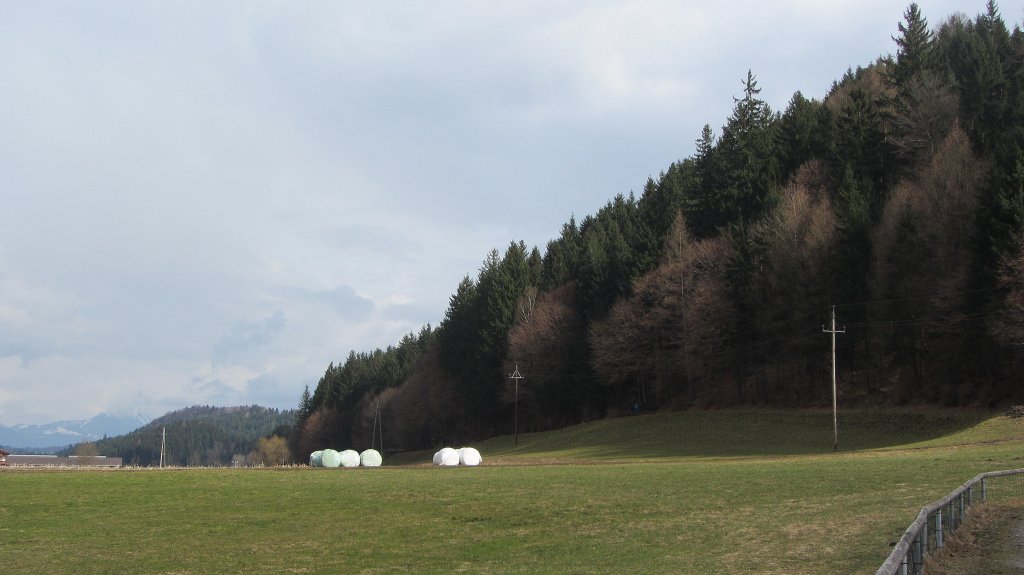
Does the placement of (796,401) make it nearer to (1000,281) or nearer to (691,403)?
(691,403)

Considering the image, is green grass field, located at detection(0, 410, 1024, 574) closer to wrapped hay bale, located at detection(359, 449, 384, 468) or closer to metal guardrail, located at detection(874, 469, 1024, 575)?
metal guardrail, located at detection(874, 469, 1024, 575)

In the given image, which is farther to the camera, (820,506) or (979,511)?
(820,506)

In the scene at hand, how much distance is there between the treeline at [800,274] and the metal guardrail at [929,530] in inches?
1610

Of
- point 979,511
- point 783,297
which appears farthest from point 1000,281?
point 979,511

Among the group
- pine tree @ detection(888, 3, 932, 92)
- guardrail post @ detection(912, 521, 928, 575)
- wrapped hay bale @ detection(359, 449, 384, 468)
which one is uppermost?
pine tree @ detection(888, 3, 932, 92)

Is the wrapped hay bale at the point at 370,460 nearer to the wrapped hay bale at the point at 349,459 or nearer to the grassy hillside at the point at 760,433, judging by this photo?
the wrapped hay bale at the point at 349,459

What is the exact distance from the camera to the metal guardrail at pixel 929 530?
999 centimetres

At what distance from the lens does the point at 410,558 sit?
21.9 m

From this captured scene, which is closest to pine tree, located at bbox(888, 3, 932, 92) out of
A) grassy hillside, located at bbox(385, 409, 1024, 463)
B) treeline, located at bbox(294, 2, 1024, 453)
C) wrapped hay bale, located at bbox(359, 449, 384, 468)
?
treeline, located at bbox(294, 2, 1024, 453)

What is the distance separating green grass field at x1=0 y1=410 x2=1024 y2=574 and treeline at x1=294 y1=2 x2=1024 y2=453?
42.4ft

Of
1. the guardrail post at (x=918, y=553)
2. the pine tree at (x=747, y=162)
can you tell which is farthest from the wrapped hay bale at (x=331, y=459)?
the guardrail post at (x=918, y=553)

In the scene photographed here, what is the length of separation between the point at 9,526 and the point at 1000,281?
57.7 m

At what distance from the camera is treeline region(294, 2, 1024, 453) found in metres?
61.0

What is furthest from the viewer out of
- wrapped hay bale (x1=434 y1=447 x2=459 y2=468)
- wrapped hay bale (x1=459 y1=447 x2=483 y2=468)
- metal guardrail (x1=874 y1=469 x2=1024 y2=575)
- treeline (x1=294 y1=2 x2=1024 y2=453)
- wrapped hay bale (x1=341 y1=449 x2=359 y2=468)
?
wrapped hay bale (x1=341 y1=449 x2=359 y2=468)
